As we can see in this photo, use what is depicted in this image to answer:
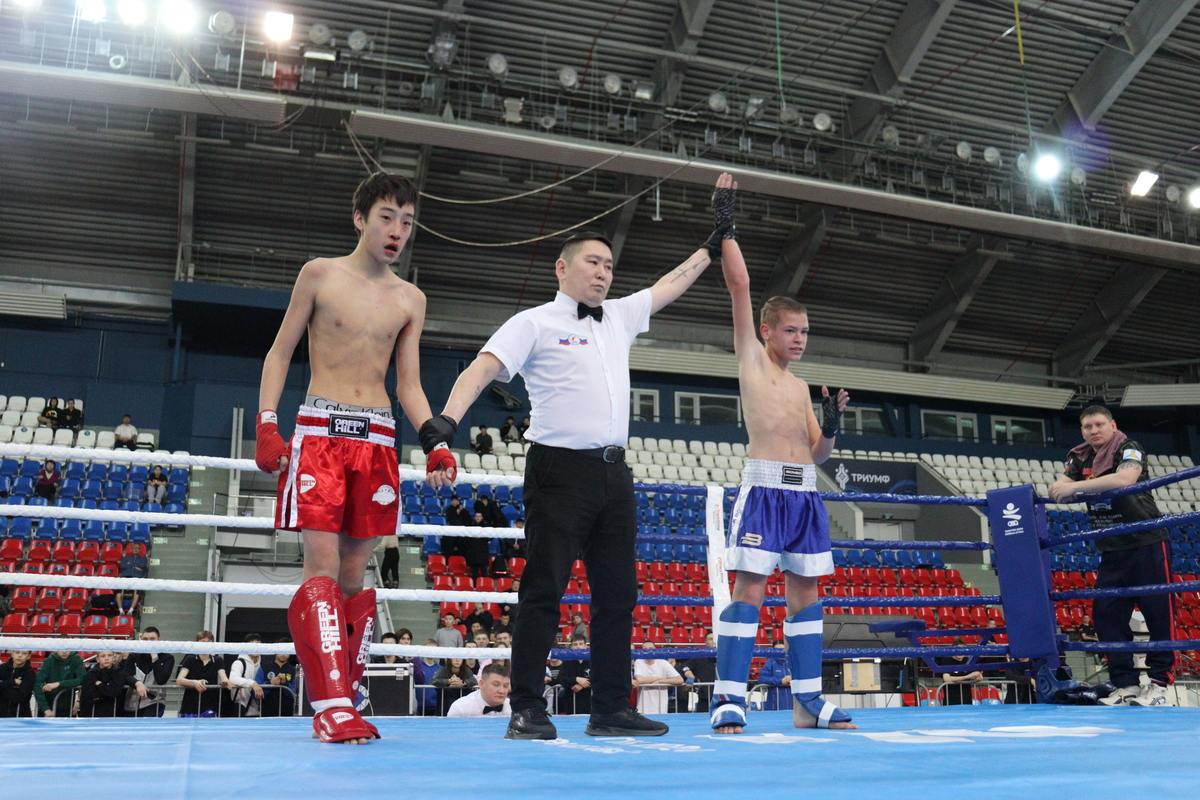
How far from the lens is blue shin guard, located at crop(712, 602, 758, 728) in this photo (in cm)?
294

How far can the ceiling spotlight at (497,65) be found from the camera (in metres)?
12.7

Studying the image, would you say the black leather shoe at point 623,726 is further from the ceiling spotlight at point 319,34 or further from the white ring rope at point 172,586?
the ceiling spotlight at point 319,34

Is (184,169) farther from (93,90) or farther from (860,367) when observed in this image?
(860,367)

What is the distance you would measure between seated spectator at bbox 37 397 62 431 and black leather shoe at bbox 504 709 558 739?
12.3 metres

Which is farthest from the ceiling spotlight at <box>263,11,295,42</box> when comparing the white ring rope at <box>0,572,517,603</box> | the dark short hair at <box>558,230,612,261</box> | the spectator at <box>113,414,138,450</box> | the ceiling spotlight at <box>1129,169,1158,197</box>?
the ceiling spotlight at <box>1129,169,1158,197</box>

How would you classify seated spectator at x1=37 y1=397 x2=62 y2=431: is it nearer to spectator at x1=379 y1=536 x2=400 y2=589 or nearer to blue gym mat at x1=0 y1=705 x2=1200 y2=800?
spectator at x1=379 y1=536 x2=400 y2=589

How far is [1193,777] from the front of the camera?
5.23ft

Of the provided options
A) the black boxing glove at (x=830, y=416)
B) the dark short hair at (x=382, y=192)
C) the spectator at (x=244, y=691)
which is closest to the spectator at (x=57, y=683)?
the spectator at (x=244, y=691)

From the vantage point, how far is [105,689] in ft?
22.1

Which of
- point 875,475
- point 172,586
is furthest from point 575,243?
point 875,475

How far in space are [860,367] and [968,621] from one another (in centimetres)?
591

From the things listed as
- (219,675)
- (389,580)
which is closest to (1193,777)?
(219,675)

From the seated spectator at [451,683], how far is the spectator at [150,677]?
199 centimetres

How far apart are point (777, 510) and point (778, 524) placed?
5cm
